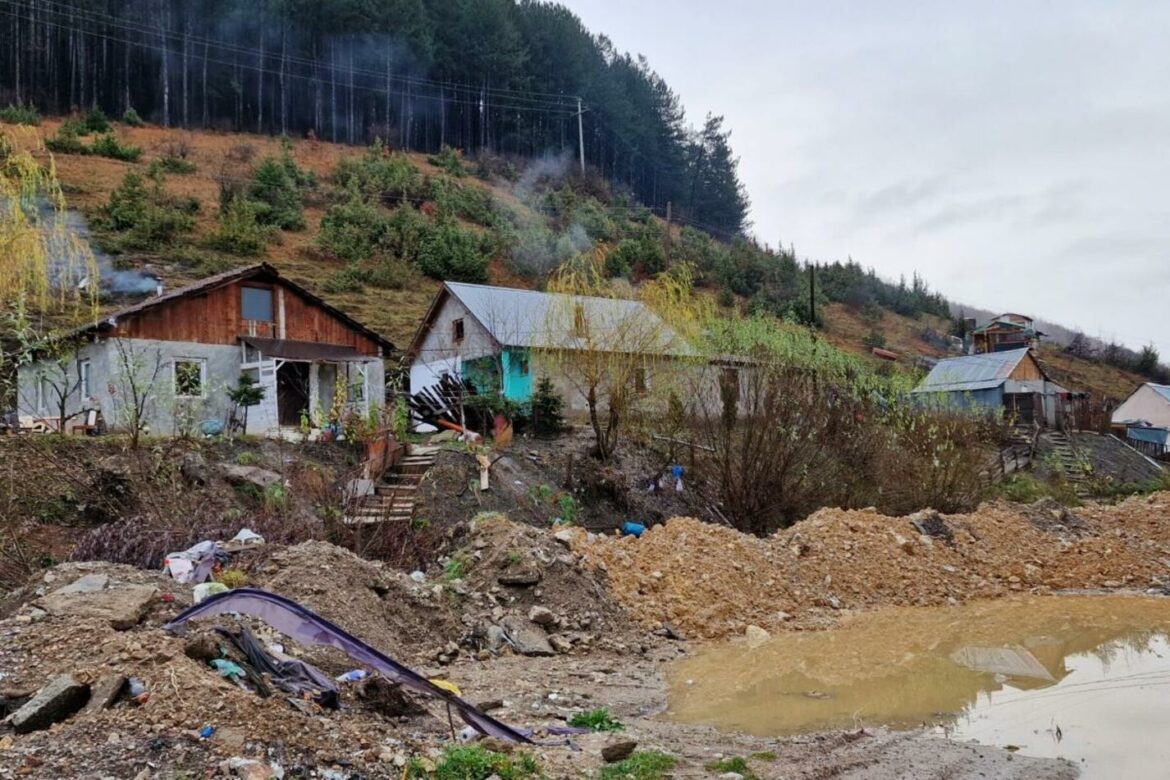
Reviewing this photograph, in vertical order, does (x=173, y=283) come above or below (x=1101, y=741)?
Answer: above

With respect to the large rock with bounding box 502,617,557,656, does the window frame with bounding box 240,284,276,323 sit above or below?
above

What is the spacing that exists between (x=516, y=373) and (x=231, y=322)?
8.34 metres

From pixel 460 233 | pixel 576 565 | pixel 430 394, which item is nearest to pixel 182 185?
pixel 460 233

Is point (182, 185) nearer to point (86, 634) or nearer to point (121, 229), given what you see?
point (121, 229)

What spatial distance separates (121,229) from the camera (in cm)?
4000

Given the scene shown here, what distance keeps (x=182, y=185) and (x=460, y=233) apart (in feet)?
55.4

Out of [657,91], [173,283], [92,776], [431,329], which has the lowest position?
[92,776]

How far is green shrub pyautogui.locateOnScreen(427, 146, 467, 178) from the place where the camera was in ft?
205

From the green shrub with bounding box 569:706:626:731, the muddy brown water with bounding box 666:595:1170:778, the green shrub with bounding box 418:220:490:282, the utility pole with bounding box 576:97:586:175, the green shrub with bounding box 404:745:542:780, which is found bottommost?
the muddy brown water with bounding box 666:595:1170:778

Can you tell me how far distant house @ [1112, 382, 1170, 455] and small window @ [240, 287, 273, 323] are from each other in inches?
1348

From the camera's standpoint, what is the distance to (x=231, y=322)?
77.6ft

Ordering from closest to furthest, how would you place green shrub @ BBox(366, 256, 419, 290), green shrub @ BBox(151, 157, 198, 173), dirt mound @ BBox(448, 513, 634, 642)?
dirt mound @ BBox(448, 513, 634, 642) → green shrub @ BBox(366, 256, 419, 290) → green shrub @ BBox(151, 157, 198, 173)

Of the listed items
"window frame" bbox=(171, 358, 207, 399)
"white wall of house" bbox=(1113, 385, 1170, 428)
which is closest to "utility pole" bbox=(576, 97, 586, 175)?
"white wall of house" bbox=(1113, 385, 1170, 428)

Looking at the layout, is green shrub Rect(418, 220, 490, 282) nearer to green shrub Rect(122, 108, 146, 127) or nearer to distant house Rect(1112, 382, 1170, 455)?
green shrub Rect(122, 108, 146, 127)
